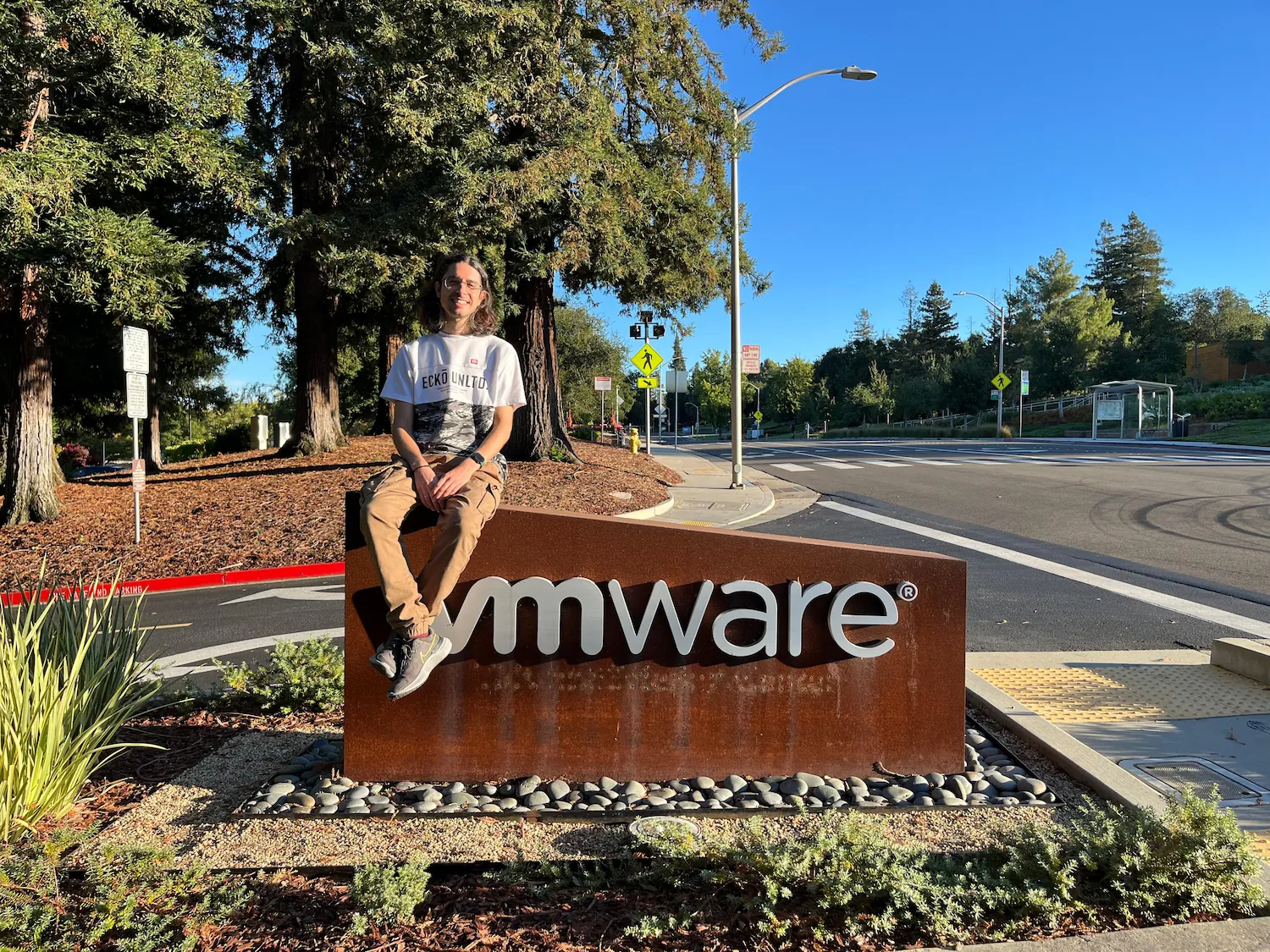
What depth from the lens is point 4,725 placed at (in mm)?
2686

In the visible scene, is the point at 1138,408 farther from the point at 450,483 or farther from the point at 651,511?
the point at 450,483

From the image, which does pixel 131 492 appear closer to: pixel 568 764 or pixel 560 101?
pixel 560 101

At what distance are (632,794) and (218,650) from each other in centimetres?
433

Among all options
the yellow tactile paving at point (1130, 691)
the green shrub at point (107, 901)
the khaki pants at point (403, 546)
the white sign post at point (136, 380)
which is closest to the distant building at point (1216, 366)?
the yellow tactile paving at point (1130, 691)

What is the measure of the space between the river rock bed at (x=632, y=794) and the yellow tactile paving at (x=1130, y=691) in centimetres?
110

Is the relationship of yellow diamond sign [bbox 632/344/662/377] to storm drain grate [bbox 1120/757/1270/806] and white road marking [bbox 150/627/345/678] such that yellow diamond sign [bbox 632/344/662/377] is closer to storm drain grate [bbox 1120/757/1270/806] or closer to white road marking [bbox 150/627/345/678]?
white road marking [bbox 150/627/345/678]

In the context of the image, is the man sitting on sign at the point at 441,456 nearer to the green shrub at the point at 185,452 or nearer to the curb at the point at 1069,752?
the curb at the point at 1069,752

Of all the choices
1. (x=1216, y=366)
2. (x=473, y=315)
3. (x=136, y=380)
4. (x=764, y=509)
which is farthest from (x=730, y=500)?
(x=1216, y=366)

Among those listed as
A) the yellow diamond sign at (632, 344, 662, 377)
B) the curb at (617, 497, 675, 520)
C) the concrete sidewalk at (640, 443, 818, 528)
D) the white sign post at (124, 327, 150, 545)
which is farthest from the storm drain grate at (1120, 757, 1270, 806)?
the yellow diamond sign at (632, 344, 662, 377)

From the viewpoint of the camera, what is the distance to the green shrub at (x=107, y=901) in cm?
216

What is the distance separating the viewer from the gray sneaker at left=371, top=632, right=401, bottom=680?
10.2 ft

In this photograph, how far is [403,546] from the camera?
3.19m

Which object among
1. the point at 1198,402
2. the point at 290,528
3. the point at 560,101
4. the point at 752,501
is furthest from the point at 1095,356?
the point at 290,528

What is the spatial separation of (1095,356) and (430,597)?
59270 mm
